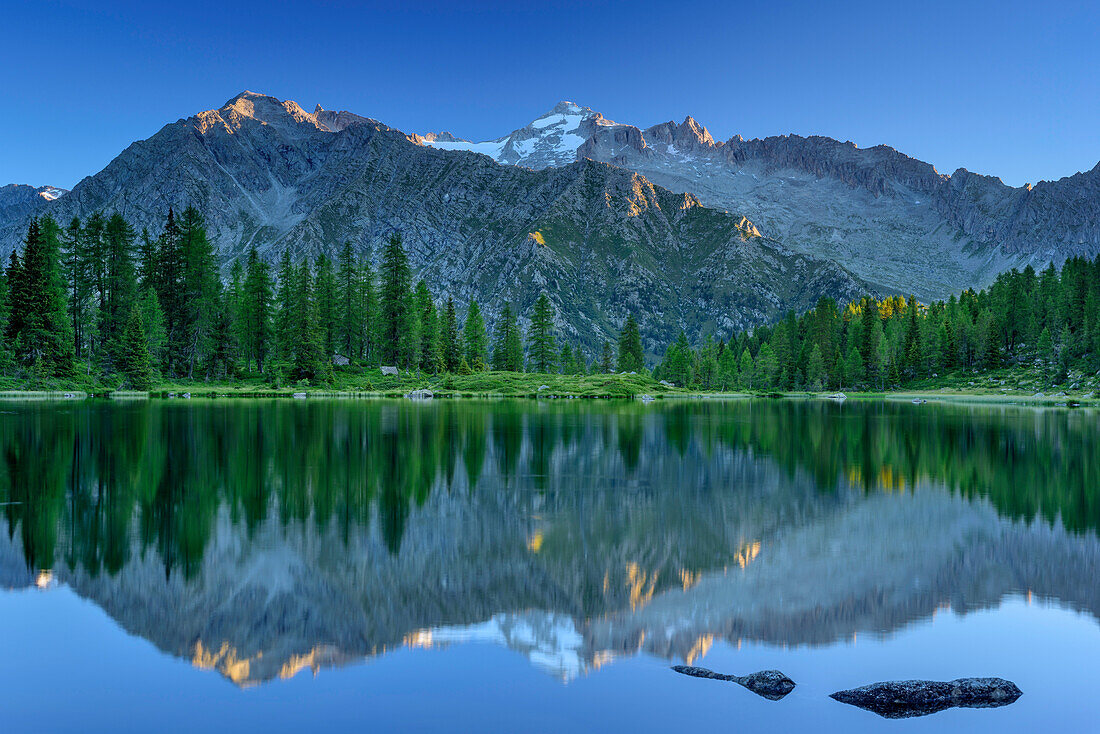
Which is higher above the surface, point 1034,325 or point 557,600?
point 1034,325

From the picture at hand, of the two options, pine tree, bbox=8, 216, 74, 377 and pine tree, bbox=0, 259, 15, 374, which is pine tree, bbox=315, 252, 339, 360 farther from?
pine tree, bbox=0, 259, 15, 374

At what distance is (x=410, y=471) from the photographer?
26.1 meters

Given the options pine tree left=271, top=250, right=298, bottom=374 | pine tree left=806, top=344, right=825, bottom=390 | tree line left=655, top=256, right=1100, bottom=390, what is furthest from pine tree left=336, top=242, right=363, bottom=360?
pine tree left=806, top=344, right=825, bottom=390

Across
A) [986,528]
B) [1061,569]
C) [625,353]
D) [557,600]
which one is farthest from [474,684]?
[625,353]

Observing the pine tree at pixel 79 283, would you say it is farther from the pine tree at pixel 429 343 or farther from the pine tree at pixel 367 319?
the pine tree at pixel 429 343

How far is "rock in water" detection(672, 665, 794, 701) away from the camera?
9055 millimetres

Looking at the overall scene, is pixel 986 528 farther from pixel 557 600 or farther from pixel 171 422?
pixel 171 422

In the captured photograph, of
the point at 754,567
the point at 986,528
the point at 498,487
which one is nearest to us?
the point at 754,567

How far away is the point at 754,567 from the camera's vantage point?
1440 centimetres

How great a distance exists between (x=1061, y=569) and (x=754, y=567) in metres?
6.81

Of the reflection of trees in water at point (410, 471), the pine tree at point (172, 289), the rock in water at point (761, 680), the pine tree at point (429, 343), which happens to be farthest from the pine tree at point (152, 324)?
the rock in water at point (761, 680)

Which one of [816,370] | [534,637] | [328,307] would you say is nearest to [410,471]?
[534,637]

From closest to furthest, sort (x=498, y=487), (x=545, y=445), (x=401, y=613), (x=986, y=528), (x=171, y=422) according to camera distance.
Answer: (x=401, y=613), (x=986, y=528), (x=498, y=487), (x=545, y=445), (x=171, y=422)

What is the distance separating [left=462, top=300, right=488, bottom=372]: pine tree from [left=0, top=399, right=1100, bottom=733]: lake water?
352 feet
